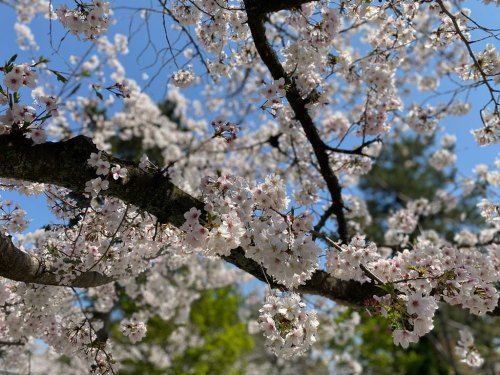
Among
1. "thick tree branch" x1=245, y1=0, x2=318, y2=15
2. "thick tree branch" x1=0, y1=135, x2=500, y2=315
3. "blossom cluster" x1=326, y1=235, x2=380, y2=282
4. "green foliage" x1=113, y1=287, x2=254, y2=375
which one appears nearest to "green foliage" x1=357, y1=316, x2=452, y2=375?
"green foliage" x1=113, y1=287, x2=254, y2=375

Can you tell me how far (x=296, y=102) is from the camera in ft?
11.2

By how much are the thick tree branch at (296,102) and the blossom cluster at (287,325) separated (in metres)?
1.46

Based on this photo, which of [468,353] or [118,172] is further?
[468,353]

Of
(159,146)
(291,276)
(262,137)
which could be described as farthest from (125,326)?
(159,146)

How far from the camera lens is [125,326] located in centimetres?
355

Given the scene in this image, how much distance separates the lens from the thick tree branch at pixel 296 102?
3148 millimetres

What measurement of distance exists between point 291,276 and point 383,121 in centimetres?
266

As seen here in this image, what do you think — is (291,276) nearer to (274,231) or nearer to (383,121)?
(274,231)

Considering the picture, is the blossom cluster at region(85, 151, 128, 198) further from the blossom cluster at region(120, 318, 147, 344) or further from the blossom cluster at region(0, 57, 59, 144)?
the blossom cluster at region(120, 318, 147, 344)

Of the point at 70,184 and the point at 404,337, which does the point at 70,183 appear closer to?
the point at 70,184

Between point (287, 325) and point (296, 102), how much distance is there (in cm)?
193

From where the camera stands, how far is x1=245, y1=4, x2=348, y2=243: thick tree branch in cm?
315

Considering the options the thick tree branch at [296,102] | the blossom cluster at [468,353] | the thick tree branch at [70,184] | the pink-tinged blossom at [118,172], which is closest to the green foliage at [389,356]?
the blossom cluster at [468,353]

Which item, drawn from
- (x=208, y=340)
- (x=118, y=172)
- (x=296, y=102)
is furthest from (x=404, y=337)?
(x=208, y=340)
